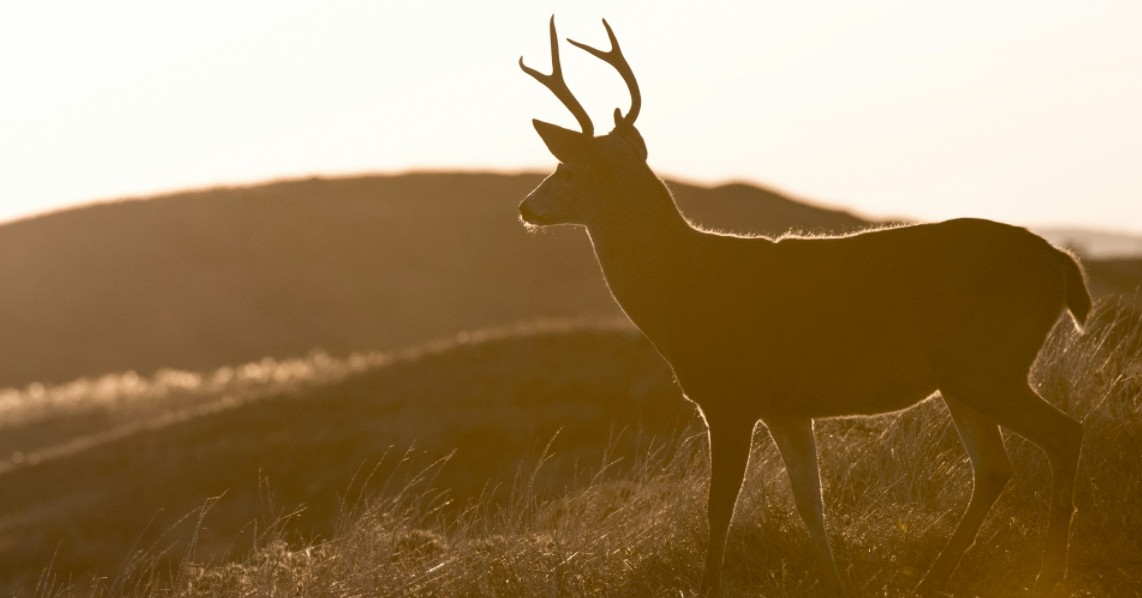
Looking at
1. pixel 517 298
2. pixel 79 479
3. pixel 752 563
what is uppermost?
pixel 752 563

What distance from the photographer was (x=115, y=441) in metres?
33.7

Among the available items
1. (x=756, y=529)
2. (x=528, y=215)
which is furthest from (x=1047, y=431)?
(x=528, y=215)

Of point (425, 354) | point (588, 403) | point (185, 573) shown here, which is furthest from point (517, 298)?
point (185, 573)

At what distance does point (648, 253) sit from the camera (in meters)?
8.14

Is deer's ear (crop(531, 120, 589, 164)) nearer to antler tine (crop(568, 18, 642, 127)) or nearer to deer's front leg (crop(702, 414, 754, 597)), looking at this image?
antler tine (crop(568, 18, 642, 127))

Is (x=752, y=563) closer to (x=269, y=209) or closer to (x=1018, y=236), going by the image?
(x=1018, y=236)

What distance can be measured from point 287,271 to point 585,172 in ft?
254

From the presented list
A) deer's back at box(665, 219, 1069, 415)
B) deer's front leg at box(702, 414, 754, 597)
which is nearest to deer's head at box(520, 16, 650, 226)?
deer's back at box(665, 219, 1069, 415)

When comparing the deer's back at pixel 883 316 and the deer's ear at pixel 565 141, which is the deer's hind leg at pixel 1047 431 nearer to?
the deer's back at pixel 883 316

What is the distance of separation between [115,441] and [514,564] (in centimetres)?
2719

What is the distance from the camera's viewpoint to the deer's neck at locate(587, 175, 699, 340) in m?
8.07

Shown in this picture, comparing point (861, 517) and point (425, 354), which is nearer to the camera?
point (861, 517)

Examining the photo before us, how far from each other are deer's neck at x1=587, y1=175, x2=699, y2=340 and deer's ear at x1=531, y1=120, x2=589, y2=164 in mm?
330

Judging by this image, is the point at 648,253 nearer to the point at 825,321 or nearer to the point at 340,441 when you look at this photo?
the point at 825,321
